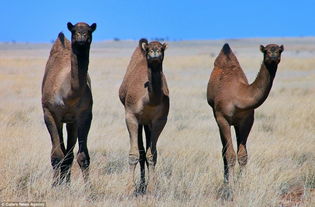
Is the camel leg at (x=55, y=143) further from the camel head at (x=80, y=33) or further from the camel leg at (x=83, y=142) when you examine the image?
the camel head at (x=80, y=33)

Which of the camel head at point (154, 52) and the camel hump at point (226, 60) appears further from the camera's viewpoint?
the camel hump at point (226, 60)

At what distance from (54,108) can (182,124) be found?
20.7 ft

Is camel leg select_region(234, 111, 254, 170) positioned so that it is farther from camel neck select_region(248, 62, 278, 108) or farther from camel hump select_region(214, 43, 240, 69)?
camel hump select_region(214, 43, 240, 69)

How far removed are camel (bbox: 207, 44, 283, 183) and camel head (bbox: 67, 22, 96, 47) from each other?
2.15 metres

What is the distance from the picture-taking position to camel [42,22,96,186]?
25.0ft

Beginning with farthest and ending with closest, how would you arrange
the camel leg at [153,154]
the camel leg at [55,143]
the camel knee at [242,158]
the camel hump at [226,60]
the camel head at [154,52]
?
the camel hump at [226,60], the camel knee at [242,158], the camel leg at [55,143], the camel leg at [153,154], the camel head at [154,52]

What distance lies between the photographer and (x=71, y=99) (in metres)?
7.96

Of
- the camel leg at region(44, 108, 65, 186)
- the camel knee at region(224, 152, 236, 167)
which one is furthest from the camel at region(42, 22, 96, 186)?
the camel knee at region(224, 152, 236, 167)

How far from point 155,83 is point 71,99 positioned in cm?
117

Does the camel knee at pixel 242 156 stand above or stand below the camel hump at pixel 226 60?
below

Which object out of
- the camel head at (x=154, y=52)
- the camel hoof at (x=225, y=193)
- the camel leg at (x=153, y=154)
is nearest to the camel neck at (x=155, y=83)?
the camel head at (x=154, y=52)

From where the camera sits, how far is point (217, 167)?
9.20 m

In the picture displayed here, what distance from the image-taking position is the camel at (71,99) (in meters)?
7.63

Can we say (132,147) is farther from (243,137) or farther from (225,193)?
(243,137)
